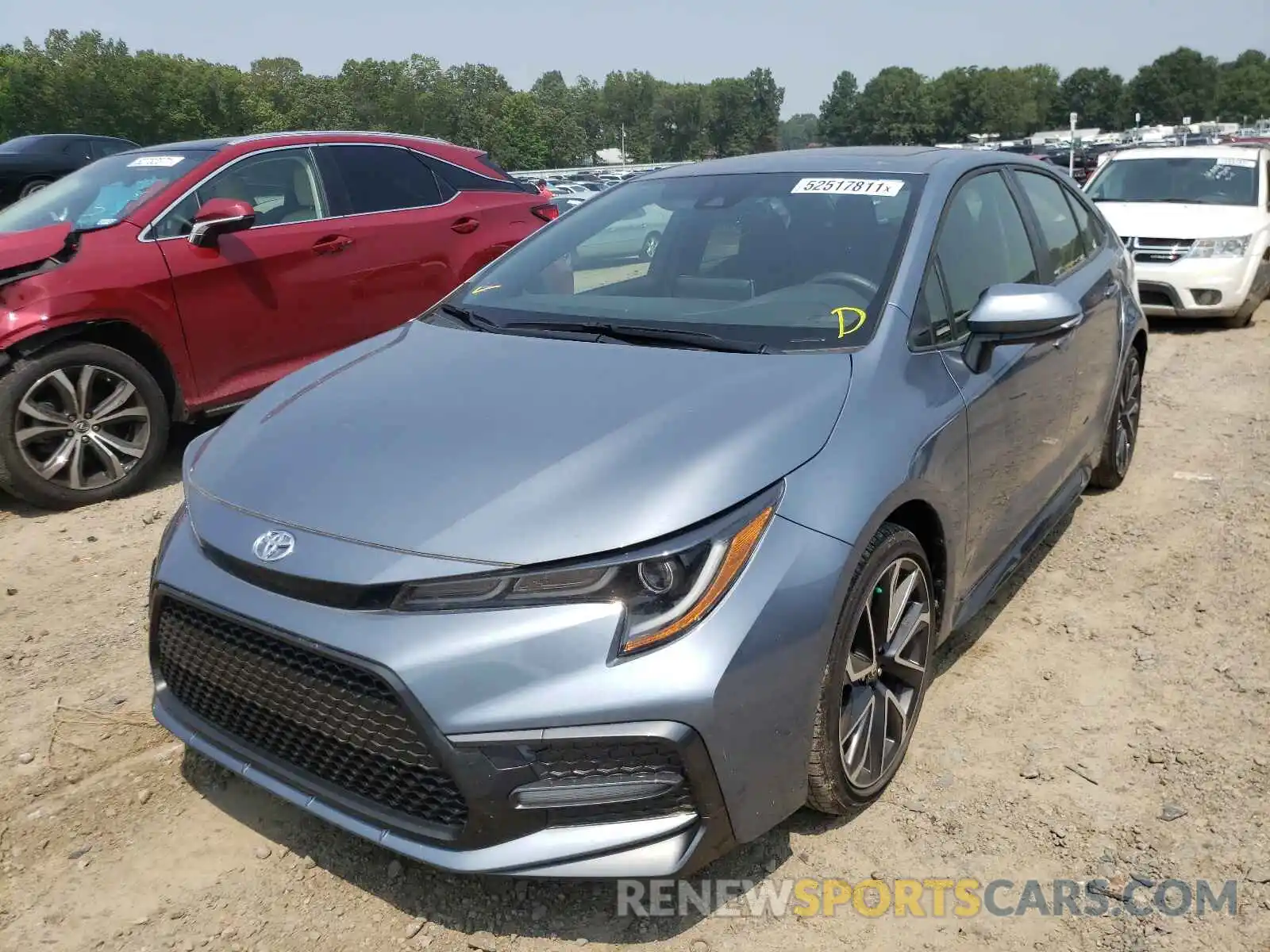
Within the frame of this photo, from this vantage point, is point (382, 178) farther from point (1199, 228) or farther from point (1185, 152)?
point (1185, 152)

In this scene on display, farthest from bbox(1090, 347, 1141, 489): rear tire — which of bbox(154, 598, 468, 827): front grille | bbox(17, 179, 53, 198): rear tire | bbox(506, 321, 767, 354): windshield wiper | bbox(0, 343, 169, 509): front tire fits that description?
bbox(17, 179, 53, 198): rear tire

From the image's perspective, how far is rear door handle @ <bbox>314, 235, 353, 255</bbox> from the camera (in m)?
5.57

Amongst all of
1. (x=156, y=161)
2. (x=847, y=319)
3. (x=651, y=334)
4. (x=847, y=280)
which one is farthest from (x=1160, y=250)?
(x=156, y=161)

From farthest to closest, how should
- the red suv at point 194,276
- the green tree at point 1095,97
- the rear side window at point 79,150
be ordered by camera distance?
1. the green tree at point 1095,97
2. the rear side window at point 79,150
3. the red suv at point 194,276

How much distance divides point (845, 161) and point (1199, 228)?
6679mm

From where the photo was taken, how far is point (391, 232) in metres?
5.90

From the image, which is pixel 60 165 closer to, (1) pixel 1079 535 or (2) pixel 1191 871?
(1) pixel 1079 535

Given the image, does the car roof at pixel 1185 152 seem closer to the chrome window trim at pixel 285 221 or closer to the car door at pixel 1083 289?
the car door at pixel 1083 289

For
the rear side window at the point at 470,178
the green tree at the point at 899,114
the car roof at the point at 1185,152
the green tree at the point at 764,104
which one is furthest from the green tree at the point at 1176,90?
the rear side window at the point at 470,178

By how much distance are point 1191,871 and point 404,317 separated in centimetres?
479

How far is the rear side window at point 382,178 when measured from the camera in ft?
19.3

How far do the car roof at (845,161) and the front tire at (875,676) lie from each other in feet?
4.69

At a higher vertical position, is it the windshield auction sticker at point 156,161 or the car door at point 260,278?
the windshield auction sticker at point 156,161

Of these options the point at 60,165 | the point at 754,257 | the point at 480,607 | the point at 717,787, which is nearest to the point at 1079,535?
the point at 754,257
